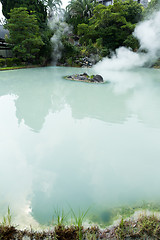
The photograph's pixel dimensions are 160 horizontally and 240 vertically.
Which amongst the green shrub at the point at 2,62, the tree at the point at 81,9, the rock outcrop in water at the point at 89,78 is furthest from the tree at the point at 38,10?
the rock outcrop in water at the point at 89,78

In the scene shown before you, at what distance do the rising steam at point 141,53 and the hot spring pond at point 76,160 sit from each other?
1294 cm

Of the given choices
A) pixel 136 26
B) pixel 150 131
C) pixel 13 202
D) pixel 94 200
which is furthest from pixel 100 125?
pixel 136 26

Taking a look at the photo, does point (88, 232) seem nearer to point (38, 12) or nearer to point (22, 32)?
point (22, 32)

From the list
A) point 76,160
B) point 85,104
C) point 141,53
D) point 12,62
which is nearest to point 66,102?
point 85,104

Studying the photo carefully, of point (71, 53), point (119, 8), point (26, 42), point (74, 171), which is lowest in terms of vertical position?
point (74, 171)

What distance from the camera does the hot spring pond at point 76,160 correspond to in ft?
6.27

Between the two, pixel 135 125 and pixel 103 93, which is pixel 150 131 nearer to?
pixel 135 125

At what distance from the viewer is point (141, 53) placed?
18219 millimetres

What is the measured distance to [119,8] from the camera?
1917cm

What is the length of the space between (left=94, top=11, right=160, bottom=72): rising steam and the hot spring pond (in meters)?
12.9

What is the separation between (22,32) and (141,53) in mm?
10833

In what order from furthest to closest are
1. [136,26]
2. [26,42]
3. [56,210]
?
[136,26], [26,42], [56,210]

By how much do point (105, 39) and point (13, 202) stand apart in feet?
68.0

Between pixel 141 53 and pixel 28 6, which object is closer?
pixel 28 6
